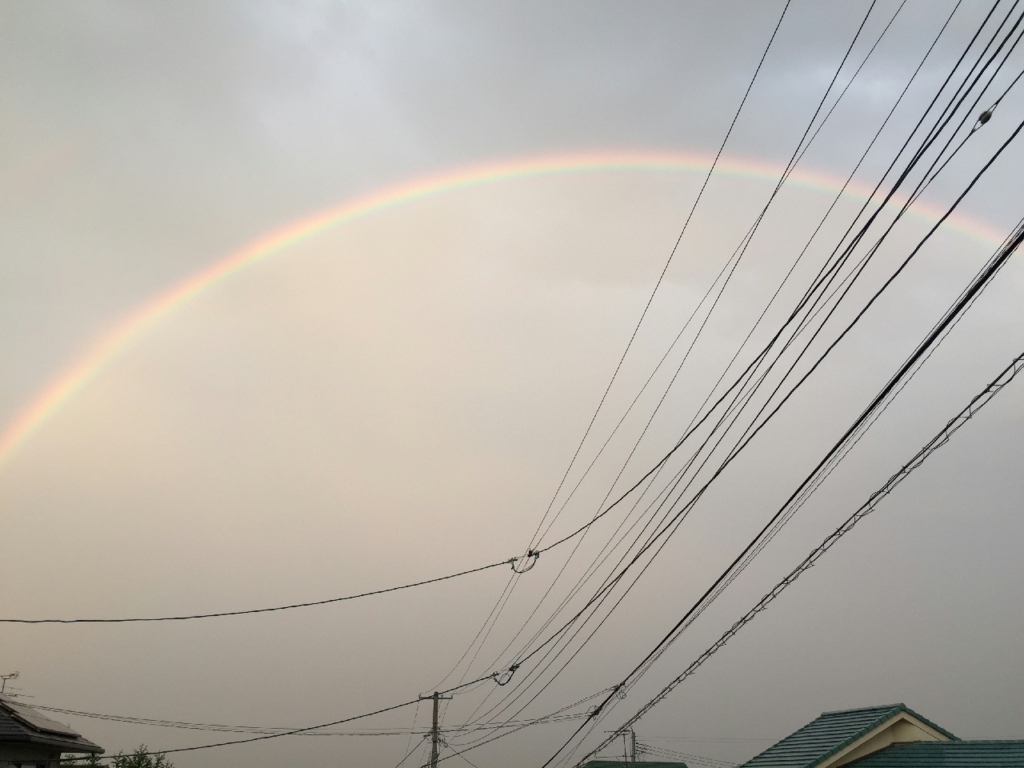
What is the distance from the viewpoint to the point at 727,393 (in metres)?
10.4

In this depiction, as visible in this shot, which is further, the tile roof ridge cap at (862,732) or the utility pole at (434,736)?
the utility pole at (434,736)

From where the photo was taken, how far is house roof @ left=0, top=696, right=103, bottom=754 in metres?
19.4

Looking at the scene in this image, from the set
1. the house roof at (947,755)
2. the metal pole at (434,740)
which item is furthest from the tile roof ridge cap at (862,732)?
the metal pole at (434,740)

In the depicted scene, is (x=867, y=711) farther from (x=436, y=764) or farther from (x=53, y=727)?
(x=53, y=727)

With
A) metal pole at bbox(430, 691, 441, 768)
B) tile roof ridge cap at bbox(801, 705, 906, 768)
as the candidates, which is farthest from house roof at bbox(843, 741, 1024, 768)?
metal pole at bbox(430, 691, 441, 768)

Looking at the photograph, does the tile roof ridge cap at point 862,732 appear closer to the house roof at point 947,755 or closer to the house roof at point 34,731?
the house roof at point 947,755

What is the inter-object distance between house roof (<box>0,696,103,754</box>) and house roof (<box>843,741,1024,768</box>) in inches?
743

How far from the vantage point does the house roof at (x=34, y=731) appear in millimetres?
19375

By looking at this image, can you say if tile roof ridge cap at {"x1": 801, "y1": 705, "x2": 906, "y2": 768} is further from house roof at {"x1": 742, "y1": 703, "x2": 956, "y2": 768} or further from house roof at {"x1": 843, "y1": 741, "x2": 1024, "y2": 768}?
house roof at {"x1": 843, "y1": 741, "x2": 1024, "y2": 768}

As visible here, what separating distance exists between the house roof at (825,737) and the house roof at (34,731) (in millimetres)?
17043

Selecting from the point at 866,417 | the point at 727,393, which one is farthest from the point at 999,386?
the point at 727,393

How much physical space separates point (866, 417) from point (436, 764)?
25.0 meters

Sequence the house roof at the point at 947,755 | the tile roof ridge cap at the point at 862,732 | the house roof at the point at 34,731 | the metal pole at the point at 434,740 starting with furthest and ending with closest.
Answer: the metal pole at the point at 434,740 < the house roof at the point at 34,731 < the tile roof ridge cap at the point at 862,732 < the house roof at the point at 947,755

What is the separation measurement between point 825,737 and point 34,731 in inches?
743
